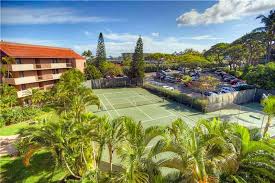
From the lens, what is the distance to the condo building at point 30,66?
92.6ft

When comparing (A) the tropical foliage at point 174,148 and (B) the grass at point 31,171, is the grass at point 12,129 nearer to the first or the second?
(B) the grass at point 31,171

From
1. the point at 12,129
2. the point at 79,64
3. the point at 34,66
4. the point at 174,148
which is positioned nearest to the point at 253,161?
the point at 174,148

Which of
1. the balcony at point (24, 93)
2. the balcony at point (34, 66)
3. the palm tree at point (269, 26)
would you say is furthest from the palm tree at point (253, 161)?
the palm tree at point (269, 26)

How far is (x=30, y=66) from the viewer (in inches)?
1232

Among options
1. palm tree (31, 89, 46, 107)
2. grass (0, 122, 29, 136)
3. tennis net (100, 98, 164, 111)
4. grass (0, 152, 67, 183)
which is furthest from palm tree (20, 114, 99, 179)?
palm tree (31, 89, 46, 107)

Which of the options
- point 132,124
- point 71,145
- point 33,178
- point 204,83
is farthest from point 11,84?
point 204,83

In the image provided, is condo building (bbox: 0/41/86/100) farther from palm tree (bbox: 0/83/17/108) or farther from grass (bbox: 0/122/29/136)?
grass (bbox: 0/122/29/136)

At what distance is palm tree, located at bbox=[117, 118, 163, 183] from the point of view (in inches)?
287

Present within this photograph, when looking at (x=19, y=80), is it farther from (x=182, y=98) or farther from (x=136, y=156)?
(x=136, y=156)

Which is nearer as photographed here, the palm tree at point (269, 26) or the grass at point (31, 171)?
the grass at point (31, 171)

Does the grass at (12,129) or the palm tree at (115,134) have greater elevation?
the palm tree at (115,134)

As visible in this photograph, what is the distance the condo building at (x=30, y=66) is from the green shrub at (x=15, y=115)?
6460 millimetres

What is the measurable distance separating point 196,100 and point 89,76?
26.4m

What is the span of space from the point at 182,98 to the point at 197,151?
2123 centimetres
